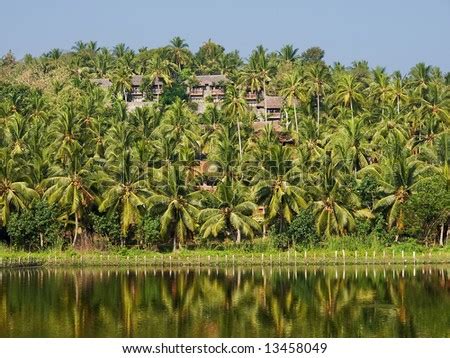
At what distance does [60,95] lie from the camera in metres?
92.6

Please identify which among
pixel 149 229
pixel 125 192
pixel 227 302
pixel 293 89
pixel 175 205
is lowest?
pixel 227 302

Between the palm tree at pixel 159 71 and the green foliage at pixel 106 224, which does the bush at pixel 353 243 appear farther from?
the palm tree at pixel 159 71

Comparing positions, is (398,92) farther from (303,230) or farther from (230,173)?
(303,230)

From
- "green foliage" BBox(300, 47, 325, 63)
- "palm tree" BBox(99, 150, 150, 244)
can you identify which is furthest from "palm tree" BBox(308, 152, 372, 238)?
"green foliage" BBox(300, 47, 325, 63)

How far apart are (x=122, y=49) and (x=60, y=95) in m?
33.5

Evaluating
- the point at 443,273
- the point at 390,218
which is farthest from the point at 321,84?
the point at 443,273

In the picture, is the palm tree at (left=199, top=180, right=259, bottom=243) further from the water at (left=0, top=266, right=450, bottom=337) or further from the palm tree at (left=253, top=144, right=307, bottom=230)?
the water at (left=0, top=266, right=450, bottom=337)

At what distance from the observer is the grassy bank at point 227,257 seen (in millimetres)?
59625

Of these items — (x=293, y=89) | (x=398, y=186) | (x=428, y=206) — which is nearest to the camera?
(x=428, y=206)

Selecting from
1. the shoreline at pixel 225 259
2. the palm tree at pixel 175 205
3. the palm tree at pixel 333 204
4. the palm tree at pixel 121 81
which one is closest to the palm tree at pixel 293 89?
the palm tree at pixel 333 204

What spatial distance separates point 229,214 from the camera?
63406 mm

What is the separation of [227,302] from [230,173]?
2539cm

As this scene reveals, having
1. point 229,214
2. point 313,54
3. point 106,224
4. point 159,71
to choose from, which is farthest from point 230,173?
point 313,54

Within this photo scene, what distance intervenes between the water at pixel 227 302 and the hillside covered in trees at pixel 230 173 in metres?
5.96
